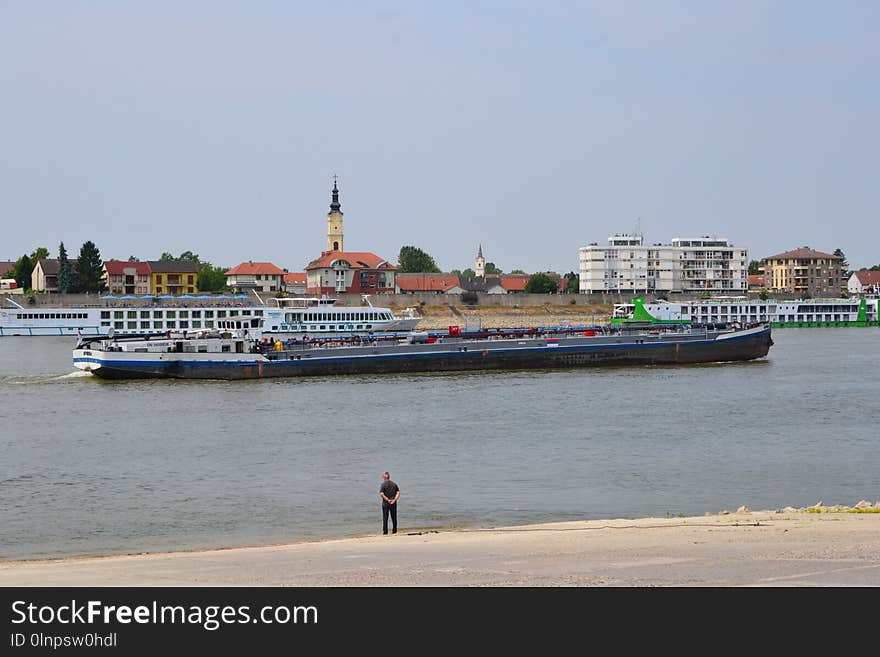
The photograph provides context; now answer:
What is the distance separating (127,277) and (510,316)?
2066 inches

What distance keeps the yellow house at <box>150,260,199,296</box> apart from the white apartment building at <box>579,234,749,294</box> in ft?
176

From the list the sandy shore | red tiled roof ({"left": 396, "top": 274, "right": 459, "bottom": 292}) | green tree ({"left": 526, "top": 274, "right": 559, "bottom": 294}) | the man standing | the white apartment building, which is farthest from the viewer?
red tiled roof ({"left": 396, "top": 274, "right": 459, "bottom": 292})

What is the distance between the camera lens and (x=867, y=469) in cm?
2695

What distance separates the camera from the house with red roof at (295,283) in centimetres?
16288

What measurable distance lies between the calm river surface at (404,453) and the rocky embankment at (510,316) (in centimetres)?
7181

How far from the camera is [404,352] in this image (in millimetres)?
59094

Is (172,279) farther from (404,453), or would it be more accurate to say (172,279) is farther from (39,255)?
(404,453)

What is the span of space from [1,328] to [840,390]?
87335 millimetres

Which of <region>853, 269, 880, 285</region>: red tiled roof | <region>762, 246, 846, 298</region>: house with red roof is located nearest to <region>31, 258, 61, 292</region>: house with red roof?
<region>762, 246, 846, 298</region>: house with red roof

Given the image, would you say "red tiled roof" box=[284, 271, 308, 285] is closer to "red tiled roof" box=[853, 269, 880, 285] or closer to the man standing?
"red tiled roof" box=[853, 269, 880, 285]

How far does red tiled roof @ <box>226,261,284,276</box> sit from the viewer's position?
527 ft
